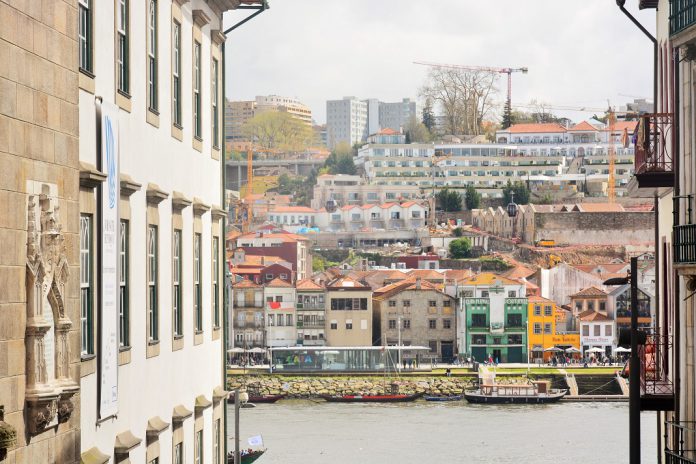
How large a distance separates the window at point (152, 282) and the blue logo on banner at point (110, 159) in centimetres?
179

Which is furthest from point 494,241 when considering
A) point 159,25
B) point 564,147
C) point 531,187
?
point 159,25

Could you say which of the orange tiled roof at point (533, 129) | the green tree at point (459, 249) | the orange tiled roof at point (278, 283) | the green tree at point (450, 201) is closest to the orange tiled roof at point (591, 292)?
the orange tiled roof at point (278, 283)

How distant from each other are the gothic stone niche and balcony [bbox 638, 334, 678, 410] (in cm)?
440

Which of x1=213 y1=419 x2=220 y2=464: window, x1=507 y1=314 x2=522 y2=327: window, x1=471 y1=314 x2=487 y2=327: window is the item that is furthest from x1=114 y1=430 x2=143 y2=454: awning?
x1=471 y1=314 x2=487 y2=327: window

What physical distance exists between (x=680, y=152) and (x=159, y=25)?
412cm

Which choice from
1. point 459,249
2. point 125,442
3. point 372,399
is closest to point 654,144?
point 125,442

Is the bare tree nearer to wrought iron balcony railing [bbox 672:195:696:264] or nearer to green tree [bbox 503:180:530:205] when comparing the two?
green tree [bbox 503:180:530:205]

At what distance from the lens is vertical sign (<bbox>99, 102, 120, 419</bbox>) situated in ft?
33.0

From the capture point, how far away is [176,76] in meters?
13.5

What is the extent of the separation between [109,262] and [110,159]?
0.64 metres

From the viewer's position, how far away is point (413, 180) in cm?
16925

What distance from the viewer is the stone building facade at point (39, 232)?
7969 mm

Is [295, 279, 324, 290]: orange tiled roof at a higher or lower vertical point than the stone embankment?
higher

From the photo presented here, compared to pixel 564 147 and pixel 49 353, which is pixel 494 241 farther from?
pixel 49 353
